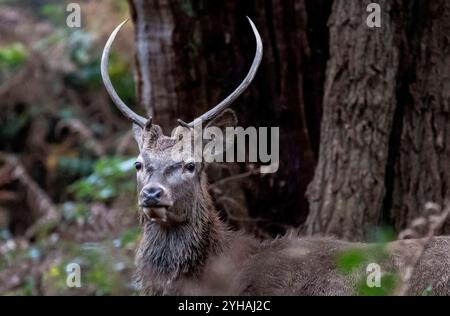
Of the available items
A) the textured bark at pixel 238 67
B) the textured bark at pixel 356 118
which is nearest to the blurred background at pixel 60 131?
the textured bark at pixel 238 67

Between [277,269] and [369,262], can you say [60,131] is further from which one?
[369,262]

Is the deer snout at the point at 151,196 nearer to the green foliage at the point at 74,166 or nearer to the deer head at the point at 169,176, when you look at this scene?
the deer head at the point at 169,176

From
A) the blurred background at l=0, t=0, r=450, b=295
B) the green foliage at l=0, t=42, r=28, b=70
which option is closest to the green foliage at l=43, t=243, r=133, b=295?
the blurred background at l=0, t=0, r=450, b=295

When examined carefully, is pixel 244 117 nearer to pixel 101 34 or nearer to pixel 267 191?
pixel 267 191

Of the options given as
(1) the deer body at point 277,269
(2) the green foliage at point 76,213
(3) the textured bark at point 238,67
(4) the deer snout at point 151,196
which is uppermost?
(3) the textured bark at point 238,67

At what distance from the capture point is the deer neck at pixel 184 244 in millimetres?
6637

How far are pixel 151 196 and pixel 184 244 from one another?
0.66 metres

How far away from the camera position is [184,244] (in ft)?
21.9

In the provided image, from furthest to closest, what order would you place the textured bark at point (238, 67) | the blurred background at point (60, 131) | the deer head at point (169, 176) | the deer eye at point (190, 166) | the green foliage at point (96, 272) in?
the blurred background at point (60, 131) < the green foliage at point (96, 272) < the textured bark at point (238, 67) < the deer eye at point (190, 166) < the deer head at point (169, 176)

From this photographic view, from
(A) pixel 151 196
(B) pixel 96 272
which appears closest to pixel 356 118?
(A) pixel 151 196

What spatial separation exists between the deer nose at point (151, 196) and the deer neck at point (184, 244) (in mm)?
485
